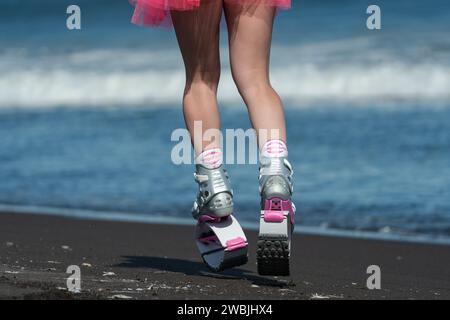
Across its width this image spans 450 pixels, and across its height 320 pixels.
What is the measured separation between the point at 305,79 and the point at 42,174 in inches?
238

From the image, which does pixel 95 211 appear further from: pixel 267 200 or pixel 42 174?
pixel 267 200

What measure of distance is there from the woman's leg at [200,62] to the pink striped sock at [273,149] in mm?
197

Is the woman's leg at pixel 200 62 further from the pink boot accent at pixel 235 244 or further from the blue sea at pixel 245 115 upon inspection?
the blue sea at pixel 245 115

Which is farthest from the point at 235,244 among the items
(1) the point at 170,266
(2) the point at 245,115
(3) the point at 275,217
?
(2) the point at 245,115

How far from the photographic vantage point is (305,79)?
13586 millimetres

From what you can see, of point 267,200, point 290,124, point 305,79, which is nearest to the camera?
point 267,200

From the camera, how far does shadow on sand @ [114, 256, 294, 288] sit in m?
3.70

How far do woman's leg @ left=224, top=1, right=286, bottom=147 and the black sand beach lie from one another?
0.54 metres

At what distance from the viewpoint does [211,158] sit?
3.67 metres

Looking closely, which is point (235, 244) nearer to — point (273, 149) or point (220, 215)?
point (220, 215)

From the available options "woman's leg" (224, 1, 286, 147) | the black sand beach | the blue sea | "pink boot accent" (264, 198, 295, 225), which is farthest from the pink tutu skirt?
the blue sea

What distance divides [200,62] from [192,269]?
0.84 meters
